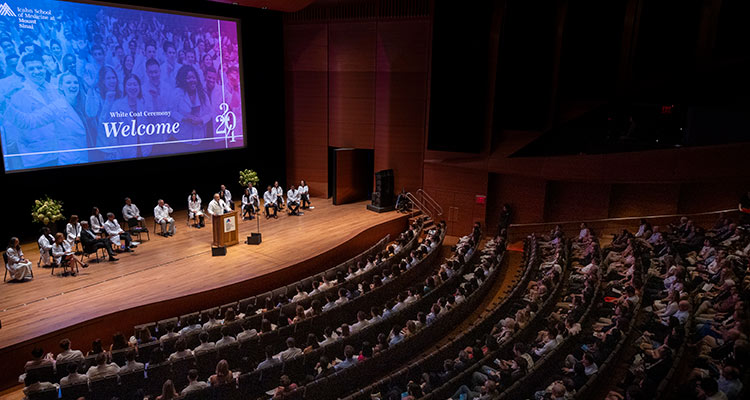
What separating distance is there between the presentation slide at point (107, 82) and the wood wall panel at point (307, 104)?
2033 mm

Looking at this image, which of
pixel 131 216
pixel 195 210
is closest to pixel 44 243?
pixel 131 216

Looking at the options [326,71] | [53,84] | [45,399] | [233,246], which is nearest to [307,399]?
[45,399]

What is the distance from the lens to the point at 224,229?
33.3 ft

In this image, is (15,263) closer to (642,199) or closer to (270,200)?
(270,200)

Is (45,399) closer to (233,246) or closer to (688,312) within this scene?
(233,246)

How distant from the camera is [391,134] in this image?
14.5 meters

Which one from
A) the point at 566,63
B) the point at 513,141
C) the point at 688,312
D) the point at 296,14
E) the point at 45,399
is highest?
the point at 296,14

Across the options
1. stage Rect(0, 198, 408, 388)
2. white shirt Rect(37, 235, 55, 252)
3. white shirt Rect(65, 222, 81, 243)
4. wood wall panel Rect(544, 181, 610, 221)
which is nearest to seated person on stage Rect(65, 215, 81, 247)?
white shirt Rect(65, 222, 81, 243)

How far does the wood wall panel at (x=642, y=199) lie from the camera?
13.5 m

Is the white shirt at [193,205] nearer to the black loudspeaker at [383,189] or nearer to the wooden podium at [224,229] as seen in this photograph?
the wooden podium at [224,229]

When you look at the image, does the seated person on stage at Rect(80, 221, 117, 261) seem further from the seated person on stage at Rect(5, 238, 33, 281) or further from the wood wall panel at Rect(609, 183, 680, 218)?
the wood wall panel at Rect(609, 183, 680, 218)

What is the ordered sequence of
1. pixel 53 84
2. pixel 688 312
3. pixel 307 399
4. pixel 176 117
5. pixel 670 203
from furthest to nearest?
pixel 670 203, pixel 176 117, pixel 53 84, pixel 688 312, pixel 307 399

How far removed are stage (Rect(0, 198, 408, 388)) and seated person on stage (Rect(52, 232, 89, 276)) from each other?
0.24 meters

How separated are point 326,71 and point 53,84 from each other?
7032mm
